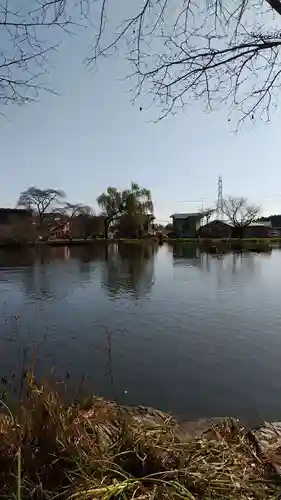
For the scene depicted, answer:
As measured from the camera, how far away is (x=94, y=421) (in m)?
3.02

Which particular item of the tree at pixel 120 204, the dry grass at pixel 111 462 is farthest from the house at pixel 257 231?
the dry grass at pixel 111 462

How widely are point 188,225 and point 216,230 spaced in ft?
32.3

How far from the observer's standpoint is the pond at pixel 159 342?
6492 mm

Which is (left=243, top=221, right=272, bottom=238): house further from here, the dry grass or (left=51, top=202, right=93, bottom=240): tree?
the dry grass

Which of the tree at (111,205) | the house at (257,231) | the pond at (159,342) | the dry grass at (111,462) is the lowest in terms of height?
the pond at (159,342)

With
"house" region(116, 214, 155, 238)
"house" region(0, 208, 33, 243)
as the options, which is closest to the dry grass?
"house" region(0, 208, 33, 243)

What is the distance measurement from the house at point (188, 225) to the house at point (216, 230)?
134 inches

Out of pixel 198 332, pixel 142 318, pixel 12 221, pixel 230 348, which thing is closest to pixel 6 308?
pixel 142 318

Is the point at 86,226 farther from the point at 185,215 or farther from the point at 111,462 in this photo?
the point at 111,462

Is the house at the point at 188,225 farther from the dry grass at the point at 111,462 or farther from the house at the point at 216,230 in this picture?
the dry grass at the point at 111,462

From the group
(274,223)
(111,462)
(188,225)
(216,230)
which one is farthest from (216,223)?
(111,462)

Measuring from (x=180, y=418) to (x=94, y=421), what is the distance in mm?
2860

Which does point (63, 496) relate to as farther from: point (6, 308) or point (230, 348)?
point (6, 308)

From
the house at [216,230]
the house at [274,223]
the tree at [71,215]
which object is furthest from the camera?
the house at [274,223]
